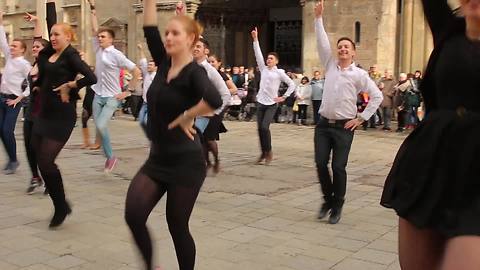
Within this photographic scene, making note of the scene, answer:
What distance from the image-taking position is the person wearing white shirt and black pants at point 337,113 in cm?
585

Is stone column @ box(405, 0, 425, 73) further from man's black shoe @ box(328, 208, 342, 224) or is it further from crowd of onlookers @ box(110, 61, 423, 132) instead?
man's black shoe @ box(328, 208, 342, 224)

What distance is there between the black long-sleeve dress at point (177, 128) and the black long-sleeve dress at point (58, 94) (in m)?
2.12

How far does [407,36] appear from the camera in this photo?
60.9 feet

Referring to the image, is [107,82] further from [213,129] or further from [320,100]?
[320,100]

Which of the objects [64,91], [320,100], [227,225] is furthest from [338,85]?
[320,100]

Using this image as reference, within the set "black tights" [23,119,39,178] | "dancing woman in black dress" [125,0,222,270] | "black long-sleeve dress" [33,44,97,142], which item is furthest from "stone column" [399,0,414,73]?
"dancing woman in black dress" [125,0,222,270]

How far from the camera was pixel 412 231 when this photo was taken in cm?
237

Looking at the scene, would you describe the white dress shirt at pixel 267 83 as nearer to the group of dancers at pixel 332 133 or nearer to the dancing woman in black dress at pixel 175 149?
the group of dancers at pixel 332 133

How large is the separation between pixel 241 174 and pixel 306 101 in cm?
946

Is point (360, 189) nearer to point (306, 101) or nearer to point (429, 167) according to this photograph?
point (429, 167)

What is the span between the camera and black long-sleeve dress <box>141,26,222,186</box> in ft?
11.7

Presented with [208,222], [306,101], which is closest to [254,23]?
[306,101]

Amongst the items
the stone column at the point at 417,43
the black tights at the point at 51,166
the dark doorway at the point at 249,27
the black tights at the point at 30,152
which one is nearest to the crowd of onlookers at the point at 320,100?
the stone column at the point at 417,43

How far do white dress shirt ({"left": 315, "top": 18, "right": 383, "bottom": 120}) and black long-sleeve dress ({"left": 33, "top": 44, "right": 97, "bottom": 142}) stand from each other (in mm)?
2320
